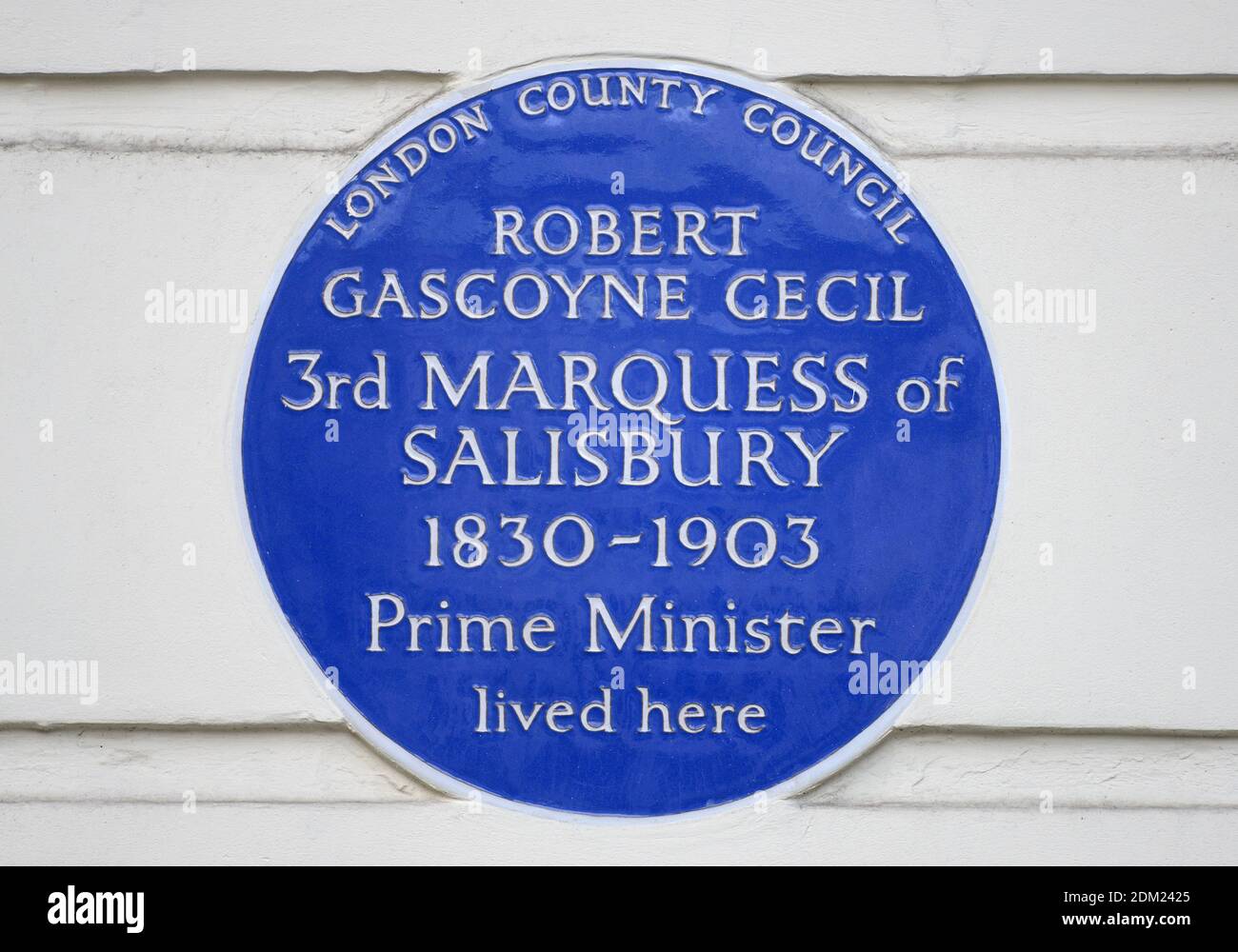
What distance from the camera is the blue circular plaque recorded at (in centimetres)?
339

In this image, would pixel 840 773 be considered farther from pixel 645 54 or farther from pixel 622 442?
pixel 645 54

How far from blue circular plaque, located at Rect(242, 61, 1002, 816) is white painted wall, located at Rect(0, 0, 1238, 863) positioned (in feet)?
0.28

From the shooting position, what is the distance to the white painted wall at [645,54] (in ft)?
11.1

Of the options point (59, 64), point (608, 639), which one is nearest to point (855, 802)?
point (608, 639)

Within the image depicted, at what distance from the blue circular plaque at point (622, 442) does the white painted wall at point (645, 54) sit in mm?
87

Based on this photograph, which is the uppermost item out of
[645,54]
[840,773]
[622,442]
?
[645,54]

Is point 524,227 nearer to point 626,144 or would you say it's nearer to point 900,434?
point 626,144

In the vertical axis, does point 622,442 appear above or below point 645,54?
below

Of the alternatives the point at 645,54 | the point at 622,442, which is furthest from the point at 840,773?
the point at 645,54

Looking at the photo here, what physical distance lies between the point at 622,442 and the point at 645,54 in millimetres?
873

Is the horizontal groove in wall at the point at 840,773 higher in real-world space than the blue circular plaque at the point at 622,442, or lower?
lower

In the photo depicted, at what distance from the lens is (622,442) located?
11.2 feet

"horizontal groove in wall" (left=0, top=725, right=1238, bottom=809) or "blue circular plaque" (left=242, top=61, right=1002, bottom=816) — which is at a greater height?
"blue circular plaque" (left=242, top=61, right=1002, bottom=816)

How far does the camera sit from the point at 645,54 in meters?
3.46
